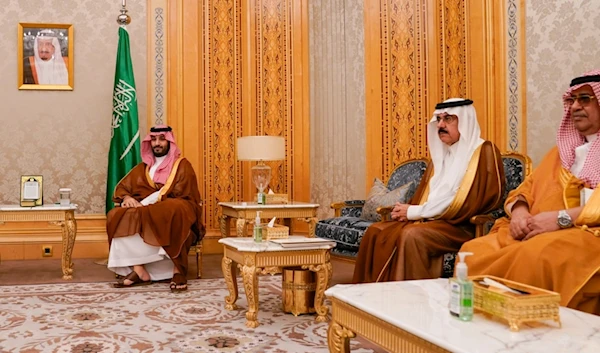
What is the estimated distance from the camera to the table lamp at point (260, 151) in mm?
6016

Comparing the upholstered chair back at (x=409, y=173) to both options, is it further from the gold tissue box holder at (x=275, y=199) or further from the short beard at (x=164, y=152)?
the short beard at (x=164, y=152)

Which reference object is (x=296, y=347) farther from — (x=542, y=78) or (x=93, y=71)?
(x=93, y=71)

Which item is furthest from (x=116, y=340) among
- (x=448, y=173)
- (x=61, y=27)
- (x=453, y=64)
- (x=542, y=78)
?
(x=61, y=27)

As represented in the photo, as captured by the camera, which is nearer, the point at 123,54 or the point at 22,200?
the point at 22,200

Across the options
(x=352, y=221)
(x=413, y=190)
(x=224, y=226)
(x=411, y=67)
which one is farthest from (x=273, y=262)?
(x=411, y=67)

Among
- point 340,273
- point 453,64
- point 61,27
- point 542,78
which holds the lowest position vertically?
point 340,273

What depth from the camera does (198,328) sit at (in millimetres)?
3539

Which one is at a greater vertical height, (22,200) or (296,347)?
(22,200)

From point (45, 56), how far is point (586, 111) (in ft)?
19.2

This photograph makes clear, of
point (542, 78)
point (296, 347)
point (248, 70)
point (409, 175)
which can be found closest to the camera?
point (296, 347)

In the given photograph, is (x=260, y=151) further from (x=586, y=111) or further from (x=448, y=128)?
(x=586, y=111)

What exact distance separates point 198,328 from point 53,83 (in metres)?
4.45

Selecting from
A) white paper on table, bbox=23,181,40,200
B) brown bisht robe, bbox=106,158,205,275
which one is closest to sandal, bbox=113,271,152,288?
brown bisht robe, bbox=106,158,205,275

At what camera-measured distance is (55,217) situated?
5512 millimetres
